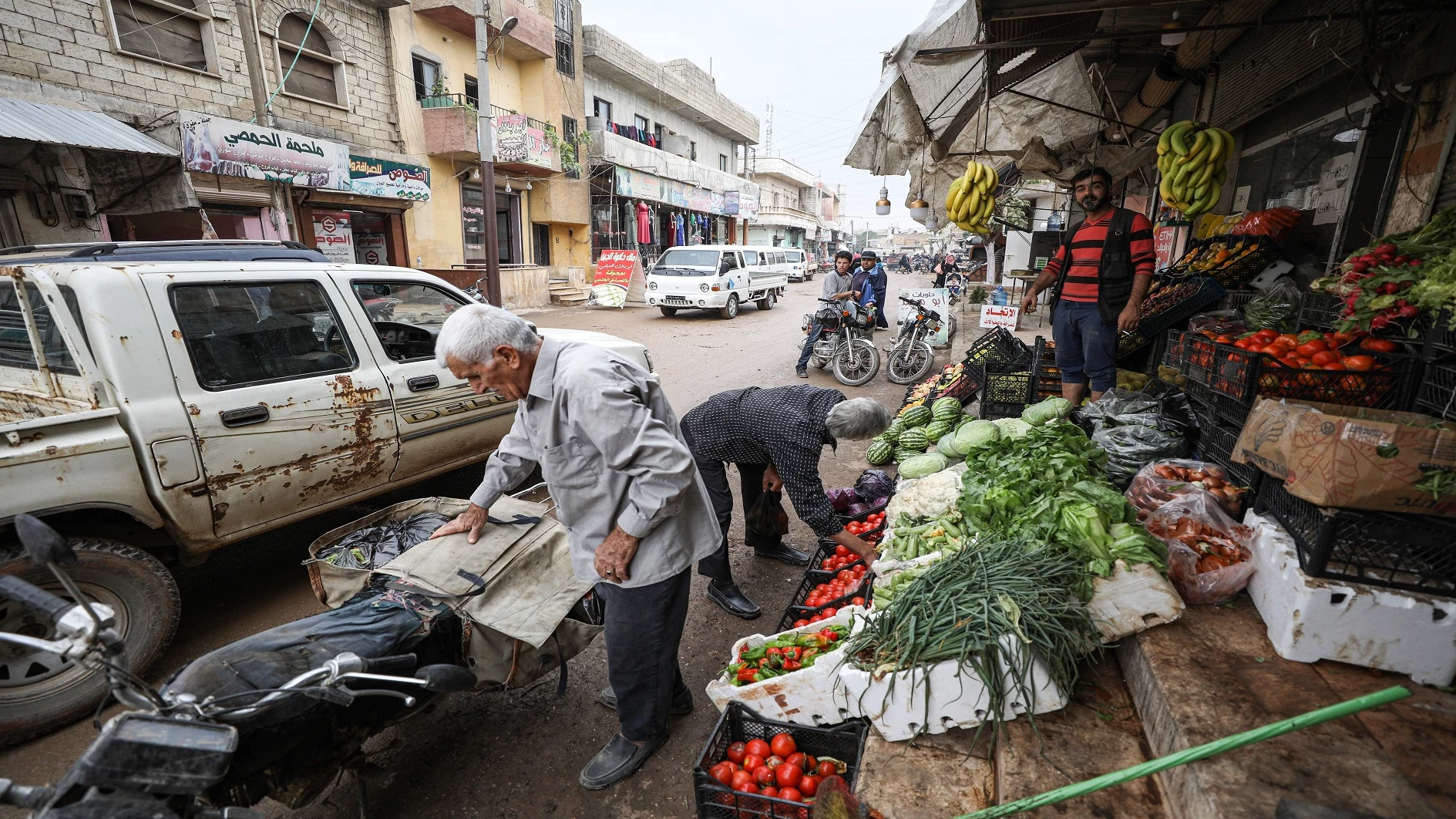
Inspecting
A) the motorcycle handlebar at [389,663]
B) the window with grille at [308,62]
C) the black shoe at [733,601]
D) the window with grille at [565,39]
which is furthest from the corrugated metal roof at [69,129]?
the window with grille at [565,39]

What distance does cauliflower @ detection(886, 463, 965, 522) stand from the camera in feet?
10.9

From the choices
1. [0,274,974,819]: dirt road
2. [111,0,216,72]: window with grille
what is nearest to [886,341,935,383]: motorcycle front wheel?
[0,274,974,819]: dirt road

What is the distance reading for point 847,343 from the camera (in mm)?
9078

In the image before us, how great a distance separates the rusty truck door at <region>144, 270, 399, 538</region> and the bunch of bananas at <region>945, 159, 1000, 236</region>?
543cm

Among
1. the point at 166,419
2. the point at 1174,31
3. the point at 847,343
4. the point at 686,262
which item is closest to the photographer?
the point at 166,419

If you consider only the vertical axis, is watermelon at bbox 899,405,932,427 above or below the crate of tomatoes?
below

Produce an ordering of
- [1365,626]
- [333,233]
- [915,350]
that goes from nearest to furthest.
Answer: [1365,626]
[915,350]
[333,233]

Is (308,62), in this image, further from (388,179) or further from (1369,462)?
(1369,462)

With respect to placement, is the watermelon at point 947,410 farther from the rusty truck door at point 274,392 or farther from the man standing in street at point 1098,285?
the rusty truck door at point 274,392

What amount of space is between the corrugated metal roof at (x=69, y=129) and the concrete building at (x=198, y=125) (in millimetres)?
26

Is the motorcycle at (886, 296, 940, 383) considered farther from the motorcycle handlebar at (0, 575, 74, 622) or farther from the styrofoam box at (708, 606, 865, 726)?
the motorcycle handlebar at (0, 575, 74, 622)

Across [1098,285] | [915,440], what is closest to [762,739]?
[915,440]

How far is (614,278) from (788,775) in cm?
1766

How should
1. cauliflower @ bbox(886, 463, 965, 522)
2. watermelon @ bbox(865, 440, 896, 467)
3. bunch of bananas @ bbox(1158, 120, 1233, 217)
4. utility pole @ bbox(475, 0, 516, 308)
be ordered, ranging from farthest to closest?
utility pole @ bbox(475, 0, 516, 308) < watermelon @ bbox(865, 440, 896, 467) < bunch of bananas @ bbox(1158, 120, 1233, 217) < cauliflower @ bbox(886, 463, 965, 522)
